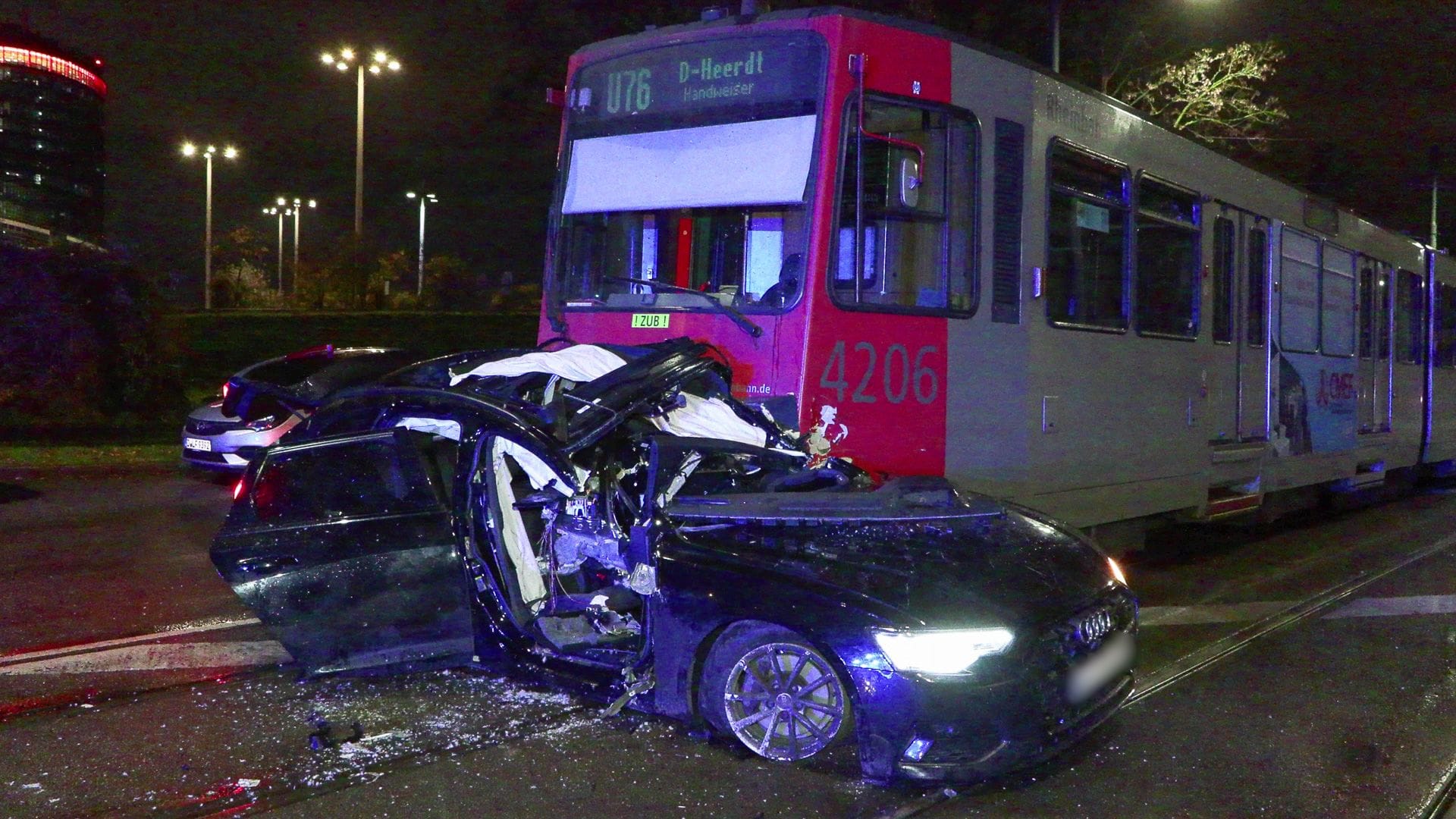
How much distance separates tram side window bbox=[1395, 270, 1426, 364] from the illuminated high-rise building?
74653mm

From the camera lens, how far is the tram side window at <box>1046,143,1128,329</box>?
8000mm

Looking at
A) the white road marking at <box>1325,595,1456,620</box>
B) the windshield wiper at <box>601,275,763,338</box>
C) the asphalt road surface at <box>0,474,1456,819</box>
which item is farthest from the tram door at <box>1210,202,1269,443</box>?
the windshield wiper at <box>601,275,763,338</box>

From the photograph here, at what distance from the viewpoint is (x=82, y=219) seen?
78312 mm

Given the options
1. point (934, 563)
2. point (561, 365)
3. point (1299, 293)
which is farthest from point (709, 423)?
point (1299, 293)

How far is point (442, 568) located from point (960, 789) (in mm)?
2452

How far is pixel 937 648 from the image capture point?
4367 millimetres

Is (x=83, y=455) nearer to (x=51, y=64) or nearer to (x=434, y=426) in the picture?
(x=434, y=426)

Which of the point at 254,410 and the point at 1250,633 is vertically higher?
the point at 254,410

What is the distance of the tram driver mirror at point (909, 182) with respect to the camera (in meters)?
6.88

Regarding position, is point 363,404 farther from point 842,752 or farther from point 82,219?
point 82,219

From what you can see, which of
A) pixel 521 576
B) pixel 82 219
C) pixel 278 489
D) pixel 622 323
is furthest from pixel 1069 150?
pixel 82 219

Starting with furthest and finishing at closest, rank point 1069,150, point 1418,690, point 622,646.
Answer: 1. point 1069,150
2. point 1418,690
3. point 622,646

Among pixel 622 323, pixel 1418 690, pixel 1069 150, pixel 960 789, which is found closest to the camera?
pixel 960 789

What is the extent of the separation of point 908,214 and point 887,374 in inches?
35.9
